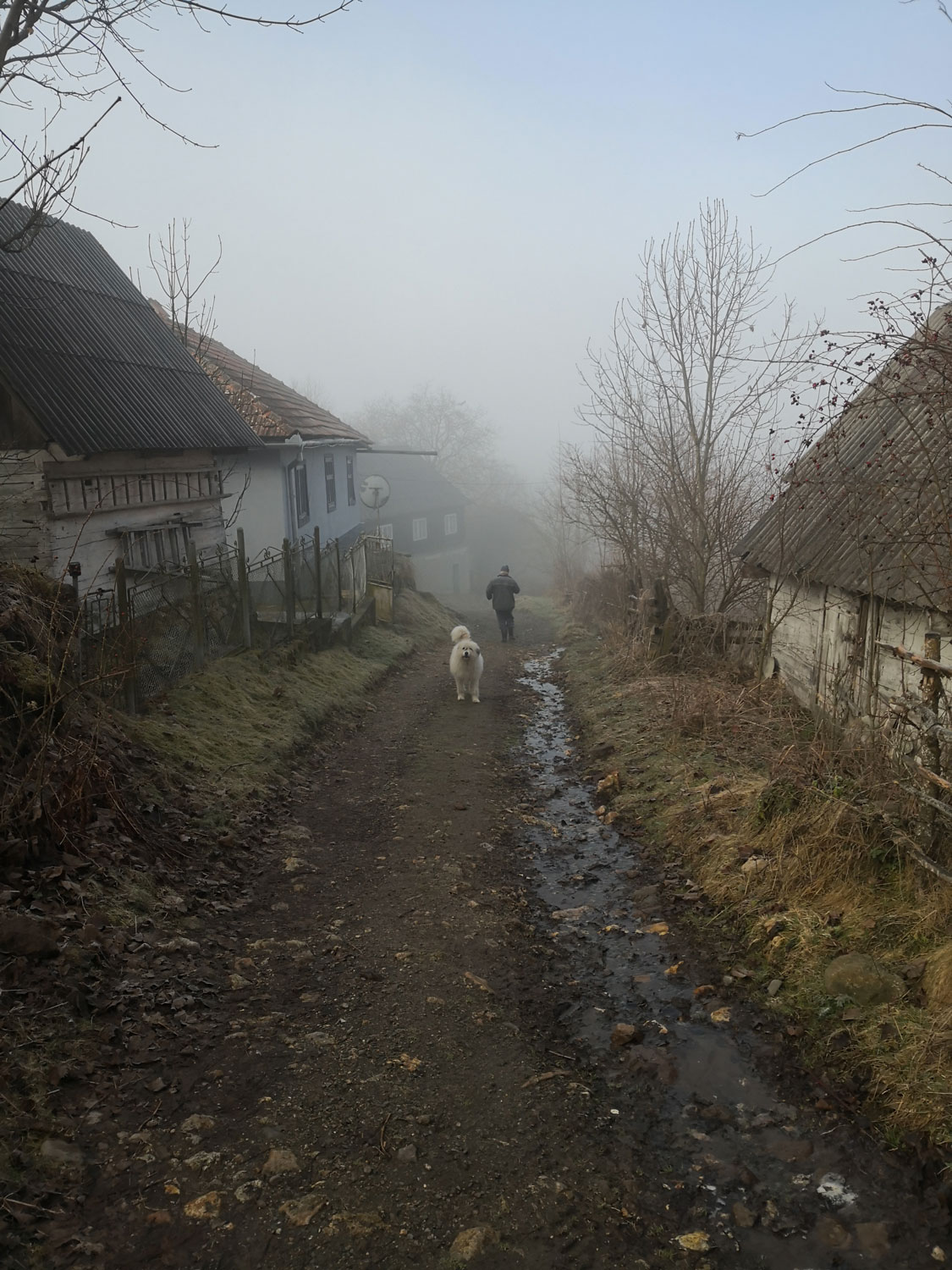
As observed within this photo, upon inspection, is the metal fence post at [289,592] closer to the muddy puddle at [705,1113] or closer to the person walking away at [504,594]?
the muddy puddle at [705,1113]

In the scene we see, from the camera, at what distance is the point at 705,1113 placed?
4.30 m

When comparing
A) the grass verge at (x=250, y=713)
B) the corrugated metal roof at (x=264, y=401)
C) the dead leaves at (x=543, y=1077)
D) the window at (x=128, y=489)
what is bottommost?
the dead leaves at (x=543, y=1077)

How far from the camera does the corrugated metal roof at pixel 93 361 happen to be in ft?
34.6

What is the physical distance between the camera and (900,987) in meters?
4.76

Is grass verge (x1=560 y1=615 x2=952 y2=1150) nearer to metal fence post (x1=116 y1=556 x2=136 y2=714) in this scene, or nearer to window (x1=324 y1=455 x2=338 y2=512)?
metal fence post (x1=116 y1=556 x2=136 y2=714)

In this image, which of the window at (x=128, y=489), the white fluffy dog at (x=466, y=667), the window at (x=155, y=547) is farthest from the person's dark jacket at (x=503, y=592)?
the window at (x=155, y=547)

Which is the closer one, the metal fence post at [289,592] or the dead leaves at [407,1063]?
the dead leaves at [407,1063]

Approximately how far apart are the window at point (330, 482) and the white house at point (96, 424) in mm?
8721

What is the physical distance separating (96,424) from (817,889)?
9972 mm

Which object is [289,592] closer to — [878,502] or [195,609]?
[195,609]

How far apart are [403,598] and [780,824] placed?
1795 centimetres

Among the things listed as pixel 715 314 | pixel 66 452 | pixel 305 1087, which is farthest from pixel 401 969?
pixel 715 314

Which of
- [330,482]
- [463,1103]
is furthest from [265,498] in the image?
[463,1103]

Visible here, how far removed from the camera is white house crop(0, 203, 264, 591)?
9969 mm
